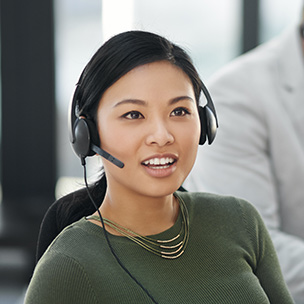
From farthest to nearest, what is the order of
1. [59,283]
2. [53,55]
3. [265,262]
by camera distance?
1. [53,55]
2. [265,262]
3. [59,283]

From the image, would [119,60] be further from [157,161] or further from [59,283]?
[59,283]

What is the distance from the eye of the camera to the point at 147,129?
0.96 meters

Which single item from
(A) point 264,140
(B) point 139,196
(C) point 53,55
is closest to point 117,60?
(B) point 139,196

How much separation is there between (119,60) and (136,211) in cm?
27

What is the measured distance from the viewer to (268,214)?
164cm

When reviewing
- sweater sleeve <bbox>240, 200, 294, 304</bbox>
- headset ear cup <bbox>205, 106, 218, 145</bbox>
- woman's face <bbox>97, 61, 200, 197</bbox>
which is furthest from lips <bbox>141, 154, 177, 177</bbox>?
sweater sleeve <bbox>240, 200, 294, 304</bbox>

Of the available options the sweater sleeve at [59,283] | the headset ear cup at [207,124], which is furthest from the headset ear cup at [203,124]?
the sweater sleeve at [59,283]

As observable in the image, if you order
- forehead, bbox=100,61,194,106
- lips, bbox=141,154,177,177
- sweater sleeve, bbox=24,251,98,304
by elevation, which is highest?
forehead, bbox=100,61,194,106

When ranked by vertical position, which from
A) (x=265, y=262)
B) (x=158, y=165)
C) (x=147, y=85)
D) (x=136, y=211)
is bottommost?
(x=265, y=262)

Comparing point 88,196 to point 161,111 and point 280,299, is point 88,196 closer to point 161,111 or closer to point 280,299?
point 161,111

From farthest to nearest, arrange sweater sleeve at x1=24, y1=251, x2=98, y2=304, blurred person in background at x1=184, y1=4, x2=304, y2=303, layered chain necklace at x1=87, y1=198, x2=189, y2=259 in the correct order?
blurred person in background at x1=184, y1=4, x2=304, y2=303 < layered chain necklace at x1=87, y1=198, x2=189, y2=259 < sweater sleeve at x1=24, y1=251, x2=98, y2=304

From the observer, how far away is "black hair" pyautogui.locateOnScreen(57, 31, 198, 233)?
3.18 ft

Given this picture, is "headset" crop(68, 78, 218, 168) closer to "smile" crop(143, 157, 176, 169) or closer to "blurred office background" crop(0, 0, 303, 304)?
"smile" crop(143, 157, 176, 169)

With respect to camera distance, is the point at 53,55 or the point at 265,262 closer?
the point at 265,262
